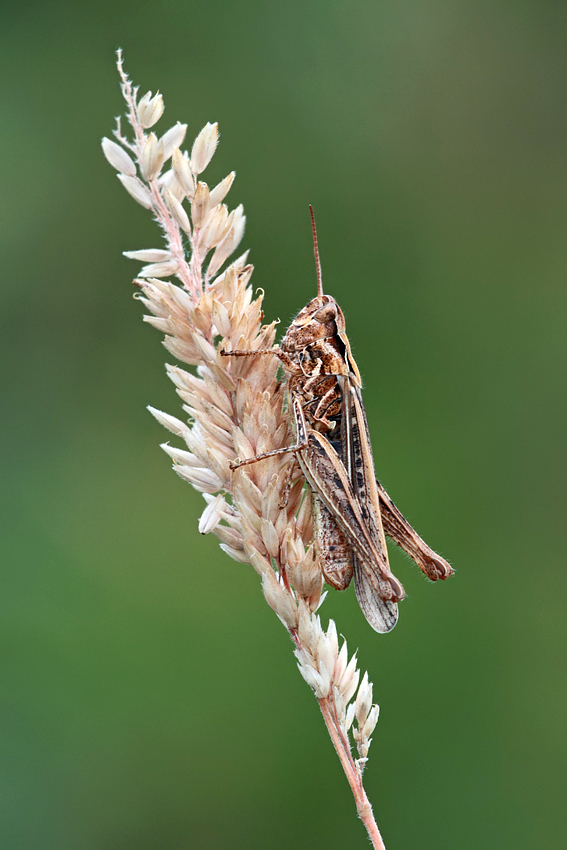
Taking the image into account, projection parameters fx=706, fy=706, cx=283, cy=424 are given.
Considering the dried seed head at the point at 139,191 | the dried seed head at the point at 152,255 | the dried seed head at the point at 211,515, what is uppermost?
the dried seed head at the point at 139,191

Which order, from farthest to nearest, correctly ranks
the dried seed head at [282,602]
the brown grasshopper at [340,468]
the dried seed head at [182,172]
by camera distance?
the brown grasshopper at [340,468], the dried seed head at [182,172], the dried seed head at [282,602]

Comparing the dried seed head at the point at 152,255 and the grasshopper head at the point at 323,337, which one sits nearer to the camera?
the dried seed head at the point at 152,255

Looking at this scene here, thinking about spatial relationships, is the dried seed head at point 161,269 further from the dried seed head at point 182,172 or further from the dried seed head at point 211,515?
the dried seed head at point 211,515

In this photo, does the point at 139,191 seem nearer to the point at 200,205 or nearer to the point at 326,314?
the point at 200,205

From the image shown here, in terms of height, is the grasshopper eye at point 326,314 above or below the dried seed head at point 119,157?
below

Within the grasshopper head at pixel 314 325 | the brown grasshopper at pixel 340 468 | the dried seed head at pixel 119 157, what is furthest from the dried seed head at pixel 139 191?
the grasshopper head at pixel 314 325

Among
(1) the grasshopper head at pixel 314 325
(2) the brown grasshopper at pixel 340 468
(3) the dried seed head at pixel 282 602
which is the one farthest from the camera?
(1) the grasshopper head at pixel 314 325
